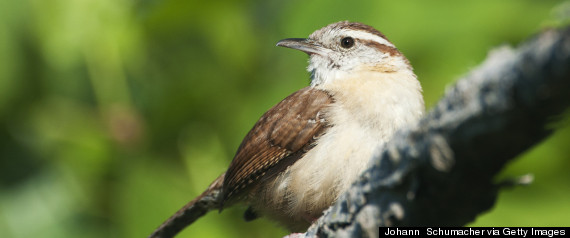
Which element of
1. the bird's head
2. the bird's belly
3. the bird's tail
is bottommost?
the bird's tail

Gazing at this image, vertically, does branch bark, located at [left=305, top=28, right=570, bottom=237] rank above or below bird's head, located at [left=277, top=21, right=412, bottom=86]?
below

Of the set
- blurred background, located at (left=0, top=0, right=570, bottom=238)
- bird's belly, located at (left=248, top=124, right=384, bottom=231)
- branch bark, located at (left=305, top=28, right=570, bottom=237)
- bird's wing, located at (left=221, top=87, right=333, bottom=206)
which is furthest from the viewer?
blurred background, located at (left=0, top=0, right=570, bottom=238)

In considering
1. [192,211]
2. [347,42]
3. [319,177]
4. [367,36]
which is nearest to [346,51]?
[347,42]

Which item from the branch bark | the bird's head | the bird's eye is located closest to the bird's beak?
the bird's head

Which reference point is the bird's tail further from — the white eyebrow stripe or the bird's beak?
the white eyebrow stripe

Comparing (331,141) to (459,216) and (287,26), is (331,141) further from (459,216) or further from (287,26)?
(459,216)

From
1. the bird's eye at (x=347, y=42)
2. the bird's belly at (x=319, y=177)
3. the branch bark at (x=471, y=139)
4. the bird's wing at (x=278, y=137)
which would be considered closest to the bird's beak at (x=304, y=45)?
the bird's eye at (x=347, y=42)

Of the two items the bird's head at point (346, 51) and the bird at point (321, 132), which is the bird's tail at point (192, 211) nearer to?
the bird at point (321, 132)

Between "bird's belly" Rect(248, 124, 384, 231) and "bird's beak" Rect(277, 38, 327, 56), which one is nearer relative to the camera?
"bird's belly" Rect(248, 124, 384, 231)

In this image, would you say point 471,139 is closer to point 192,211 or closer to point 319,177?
point 319,177
